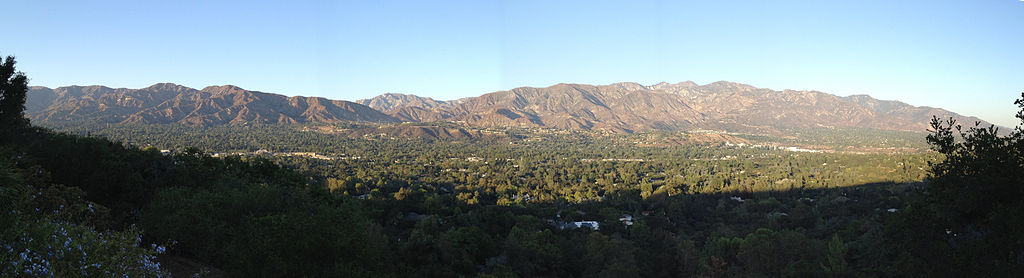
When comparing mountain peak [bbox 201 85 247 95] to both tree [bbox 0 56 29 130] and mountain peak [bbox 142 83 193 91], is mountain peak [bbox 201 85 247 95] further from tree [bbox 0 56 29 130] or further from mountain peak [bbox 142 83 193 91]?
tree [bbox 0 56 29 130]

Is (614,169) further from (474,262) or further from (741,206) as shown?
(474,262)

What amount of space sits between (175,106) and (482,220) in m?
161

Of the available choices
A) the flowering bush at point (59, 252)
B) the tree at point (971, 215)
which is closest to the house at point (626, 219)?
the tree at point (971, 215)

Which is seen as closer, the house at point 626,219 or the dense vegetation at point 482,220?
the dense vegetation at point 482,220

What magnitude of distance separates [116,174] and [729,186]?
64966 mm

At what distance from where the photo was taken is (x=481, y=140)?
501ft

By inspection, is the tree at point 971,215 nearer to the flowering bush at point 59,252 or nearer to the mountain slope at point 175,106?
the flowering bush at point 59,252

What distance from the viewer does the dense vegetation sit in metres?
9.99

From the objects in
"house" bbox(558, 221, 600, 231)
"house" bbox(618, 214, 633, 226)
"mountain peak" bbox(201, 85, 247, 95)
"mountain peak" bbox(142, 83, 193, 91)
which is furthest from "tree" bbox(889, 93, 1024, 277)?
"mountain peak" bbox(142, 83, 193, 91)

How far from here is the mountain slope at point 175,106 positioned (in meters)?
139

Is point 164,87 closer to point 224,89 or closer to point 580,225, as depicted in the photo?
point 224,89

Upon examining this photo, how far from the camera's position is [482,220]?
36750mm

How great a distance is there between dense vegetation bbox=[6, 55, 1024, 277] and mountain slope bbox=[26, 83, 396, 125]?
106m

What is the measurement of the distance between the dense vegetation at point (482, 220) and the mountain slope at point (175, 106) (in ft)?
347
